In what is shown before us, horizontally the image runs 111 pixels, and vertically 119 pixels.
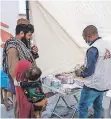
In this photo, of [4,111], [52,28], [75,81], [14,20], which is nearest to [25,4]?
[14,20]

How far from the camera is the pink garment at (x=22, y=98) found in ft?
5.13

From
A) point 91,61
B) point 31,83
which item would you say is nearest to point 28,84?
point 31,83

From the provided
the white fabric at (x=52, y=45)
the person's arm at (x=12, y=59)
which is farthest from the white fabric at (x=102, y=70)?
the white fabric at (x=52, y=45)

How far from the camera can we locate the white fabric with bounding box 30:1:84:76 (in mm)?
3158

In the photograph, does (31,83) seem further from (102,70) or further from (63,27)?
(63,27)

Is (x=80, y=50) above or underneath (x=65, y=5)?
underneath

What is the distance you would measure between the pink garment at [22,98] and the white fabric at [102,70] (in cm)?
83

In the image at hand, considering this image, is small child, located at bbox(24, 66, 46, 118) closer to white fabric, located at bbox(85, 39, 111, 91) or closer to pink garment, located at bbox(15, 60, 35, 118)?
pink garment, located at bbox(15, 60, 35, 118)

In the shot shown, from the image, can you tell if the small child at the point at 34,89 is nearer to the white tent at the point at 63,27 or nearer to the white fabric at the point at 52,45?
the white tent at the point at 63,27

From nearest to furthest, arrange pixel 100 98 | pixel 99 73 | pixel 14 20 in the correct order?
pixel 99 73, pixel 100 98, pixel 14 20

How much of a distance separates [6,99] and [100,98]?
126 cm

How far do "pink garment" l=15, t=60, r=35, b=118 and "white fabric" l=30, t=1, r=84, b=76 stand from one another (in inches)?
63.2

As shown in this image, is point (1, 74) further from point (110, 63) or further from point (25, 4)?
point (110, 63)

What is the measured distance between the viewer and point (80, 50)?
3592 millimetres
